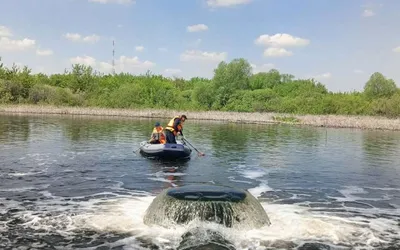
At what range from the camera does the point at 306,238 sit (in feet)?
35.4

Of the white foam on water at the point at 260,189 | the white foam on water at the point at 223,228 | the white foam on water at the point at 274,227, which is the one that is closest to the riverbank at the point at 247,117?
the white foam on water at the point at 260,189

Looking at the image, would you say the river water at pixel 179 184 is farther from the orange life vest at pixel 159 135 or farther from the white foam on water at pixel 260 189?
the orange life vest at pixel 159 135

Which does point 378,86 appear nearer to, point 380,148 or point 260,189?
point 380,148

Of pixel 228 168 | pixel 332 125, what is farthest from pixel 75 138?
pixel 332 125

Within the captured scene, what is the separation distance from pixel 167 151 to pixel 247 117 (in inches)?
1463

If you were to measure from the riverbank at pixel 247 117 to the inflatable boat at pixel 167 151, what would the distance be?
33.9 meters

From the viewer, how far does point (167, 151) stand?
21.2 meters

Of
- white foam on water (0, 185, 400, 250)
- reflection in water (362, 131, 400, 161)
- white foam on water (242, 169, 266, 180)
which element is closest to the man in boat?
white foam on water (242, 169, 266, 180)

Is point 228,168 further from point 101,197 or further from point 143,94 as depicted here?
point 143,94

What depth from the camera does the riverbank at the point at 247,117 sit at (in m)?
51.2

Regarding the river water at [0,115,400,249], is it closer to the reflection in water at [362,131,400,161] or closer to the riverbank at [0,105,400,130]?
the reflection in water at [362,131,400,161]

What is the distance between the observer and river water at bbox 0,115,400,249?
10.6 meters

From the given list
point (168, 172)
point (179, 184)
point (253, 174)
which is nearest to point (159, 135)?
point (168, 172)

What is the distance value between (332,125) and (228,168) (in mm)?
34162
